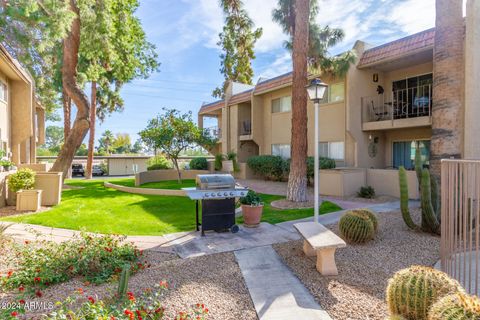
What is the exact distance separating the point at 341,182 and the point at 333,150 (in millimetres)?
4406

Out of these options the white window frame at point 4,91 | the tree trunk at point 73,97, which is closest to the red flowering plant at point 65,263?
the tree trunk at point 73,97

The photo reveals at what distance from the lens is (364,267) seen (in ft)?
17.3

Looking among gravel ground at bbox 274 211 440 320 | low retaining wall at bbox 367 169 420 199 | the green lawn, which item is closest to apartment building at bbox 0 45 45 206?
the green lawn

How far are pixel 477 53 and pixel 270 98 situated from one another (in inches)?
499

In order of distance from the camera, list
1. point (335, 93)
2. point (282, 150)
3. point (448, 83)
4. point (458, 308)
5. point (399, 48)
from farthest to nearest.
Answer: point (282, 150), point (335, 93), point (399, 48), point (448, 83), point (458, 308)

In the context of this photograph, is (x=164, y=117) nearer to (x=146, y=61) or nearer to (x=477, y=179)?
(x=146, y=61)

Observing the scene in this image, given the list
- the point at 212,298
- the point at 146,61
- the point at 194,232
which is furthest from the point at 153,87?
the point at 212,298

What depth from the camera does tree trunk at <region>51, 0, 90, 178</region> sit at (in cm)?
1490

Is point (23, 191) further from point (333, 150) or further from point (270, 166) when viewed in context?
point (333, 150)

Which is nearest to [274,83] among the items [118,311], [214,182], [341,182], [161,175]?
[341,182]

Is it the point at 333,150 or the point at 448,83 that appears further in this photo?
the point at 333,150

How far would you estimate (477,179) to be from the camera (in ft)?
13.2

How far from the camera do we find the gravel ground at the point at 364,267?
394 centimetres

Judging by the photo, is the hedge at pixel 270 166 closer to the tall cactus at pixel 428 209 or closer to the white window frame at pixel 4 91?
the tall cactus at pixel 428 209
